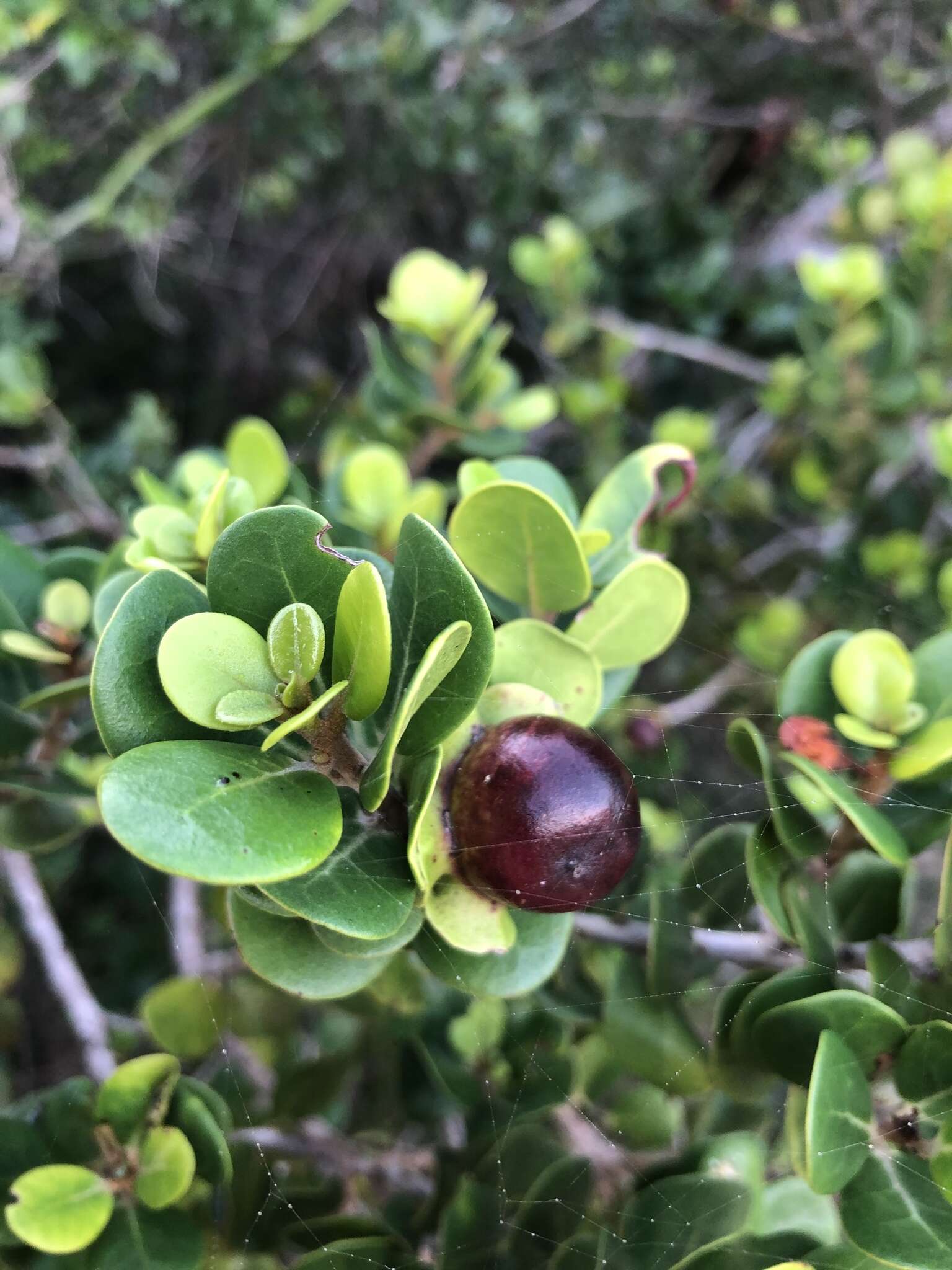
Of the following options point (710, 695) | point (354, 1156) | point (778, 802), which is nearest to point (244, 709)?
point (778, 802)

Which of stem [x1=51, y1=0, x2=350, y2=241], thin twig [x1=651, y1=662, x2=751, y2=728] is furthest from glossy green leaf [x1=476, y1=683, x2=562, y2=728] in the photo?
stem [x1=51, y1=0, x2=350, y2=241]

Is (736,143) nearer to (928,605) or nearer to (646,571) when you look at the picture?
(928,605)

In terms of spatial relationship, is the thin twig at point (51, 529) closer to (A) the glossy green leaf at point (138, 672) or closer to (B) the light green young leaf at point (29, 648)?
(B) the light green young leaf at point (29, 648)

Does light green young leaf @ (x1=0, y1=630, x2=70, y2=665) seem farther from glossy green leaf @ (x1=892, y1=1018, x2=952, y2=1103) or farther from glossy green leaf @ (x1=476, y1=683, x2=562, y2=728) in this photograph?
glossy green leaf @ (x1=892, y1=1018, x2=952, y2=1103)

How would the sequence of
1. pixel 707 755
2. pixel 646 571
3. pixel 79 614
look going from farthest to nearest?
pixel 707 755 → pixel 79 614 → pixel 646 571

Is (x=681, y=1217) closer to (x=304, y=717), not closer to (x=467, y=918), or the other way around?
(x=467, y=918)

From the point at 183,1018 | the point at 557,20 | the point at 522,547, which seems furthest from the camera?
the point at 557,20

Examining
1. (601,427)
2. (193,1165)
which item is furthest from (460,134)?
(193,1165)
